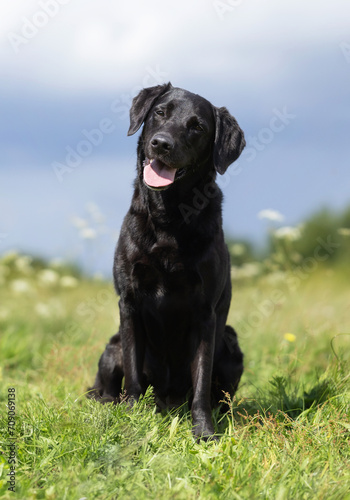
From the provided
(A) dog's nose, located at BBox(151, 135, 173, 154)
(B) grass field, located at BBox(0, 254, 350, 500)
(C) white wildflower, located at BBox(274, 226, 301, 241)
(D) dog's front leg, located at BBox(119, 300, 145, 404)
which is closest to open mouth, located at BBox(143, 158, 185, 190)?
(A) dog's nose, located at BBox(151, 135, 173, 154)

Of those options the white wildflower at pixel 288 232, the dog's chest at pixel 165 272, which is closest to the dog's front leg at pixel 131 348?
the dog's chest at pixel 165 272

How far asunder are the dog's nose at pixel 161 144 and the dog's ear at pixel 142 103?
310 millimetres

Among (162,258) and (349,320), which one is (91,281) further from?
(162,258)

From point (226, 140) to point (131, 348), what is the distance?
133 centimetres

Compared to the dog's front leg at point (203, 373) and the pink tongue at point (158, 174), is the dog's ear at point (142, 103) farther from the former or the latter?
the dog's front leg at point (203, 373)

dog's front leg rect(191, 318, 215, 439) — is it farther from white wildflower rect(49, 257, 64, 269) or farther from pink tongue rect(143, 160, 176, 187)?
white wildflower rect(49, 257, 64, 269)

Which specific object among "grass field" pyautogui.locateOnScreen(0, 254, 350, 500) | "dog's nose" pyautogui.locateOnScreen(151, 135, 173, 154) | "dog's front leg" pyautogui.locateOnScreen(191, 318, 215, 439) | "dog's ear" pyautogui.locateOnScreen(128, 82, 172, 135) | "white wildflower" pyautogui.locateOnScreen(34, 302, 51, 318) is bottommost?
"white wildflower" pyautogui.locateOnScreen(34, 302, 51, 318)

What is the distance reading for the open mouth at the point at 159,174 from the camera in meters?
3.25

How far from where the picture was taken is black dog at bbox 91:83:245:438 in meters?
3.29

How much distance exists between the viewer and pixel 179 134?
328 centimetres

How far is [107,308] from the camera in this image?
654 cm

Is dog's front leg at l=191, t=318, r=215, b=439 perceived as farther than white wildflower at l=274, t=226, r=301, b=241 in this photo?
No

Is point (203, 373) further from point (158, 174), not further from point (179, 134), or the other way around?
point (179, 134)

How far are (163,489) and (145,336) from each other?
1.23 metres
